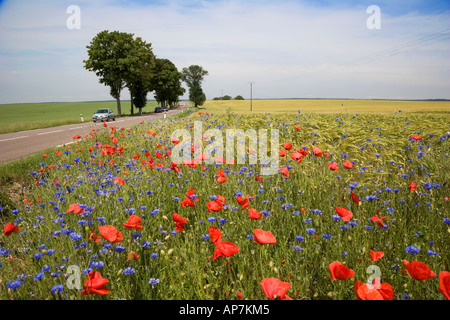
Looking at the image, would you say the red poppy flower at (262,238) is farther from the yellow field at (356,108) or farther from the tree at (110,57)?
the tree at (110,57)

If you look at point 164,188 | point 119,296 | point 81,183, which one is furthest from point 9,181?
point 119,296

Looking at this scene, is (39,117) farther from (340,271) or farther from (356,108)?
(340,271)

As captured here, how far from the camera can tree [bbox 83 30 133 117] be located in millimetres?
32188

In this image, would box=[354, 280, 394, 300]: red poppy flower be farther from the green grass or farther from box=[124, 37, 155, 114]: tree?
box=[124, 37, 155, 114]: tree

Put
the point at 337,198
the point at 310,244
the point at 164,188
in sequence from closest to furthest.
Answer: the point at 310,244 < the point at 337,198 < the point at 164,188

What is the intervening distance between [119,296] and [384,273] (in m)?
1.81

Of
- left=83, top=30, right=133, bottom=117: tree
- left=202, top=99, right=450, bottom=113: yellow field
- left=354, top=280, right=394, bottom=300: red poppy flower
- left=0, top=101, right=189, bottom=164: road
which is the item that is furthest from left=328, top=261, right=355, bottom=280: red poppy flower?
left=83, top=30, right=133, bottom=117: tree

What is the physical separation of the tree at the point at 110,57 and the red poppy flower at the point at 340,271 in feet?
116

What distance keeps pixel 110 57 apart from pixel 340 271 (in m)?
38.4

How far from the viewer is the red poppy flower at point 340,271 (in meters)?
1.15

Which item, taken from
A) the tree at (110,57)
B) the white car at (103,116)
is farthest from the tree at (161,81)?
the white car at (103,116)

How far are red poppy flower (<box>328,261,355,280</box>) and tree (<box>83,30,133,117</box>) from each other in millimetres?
35280
